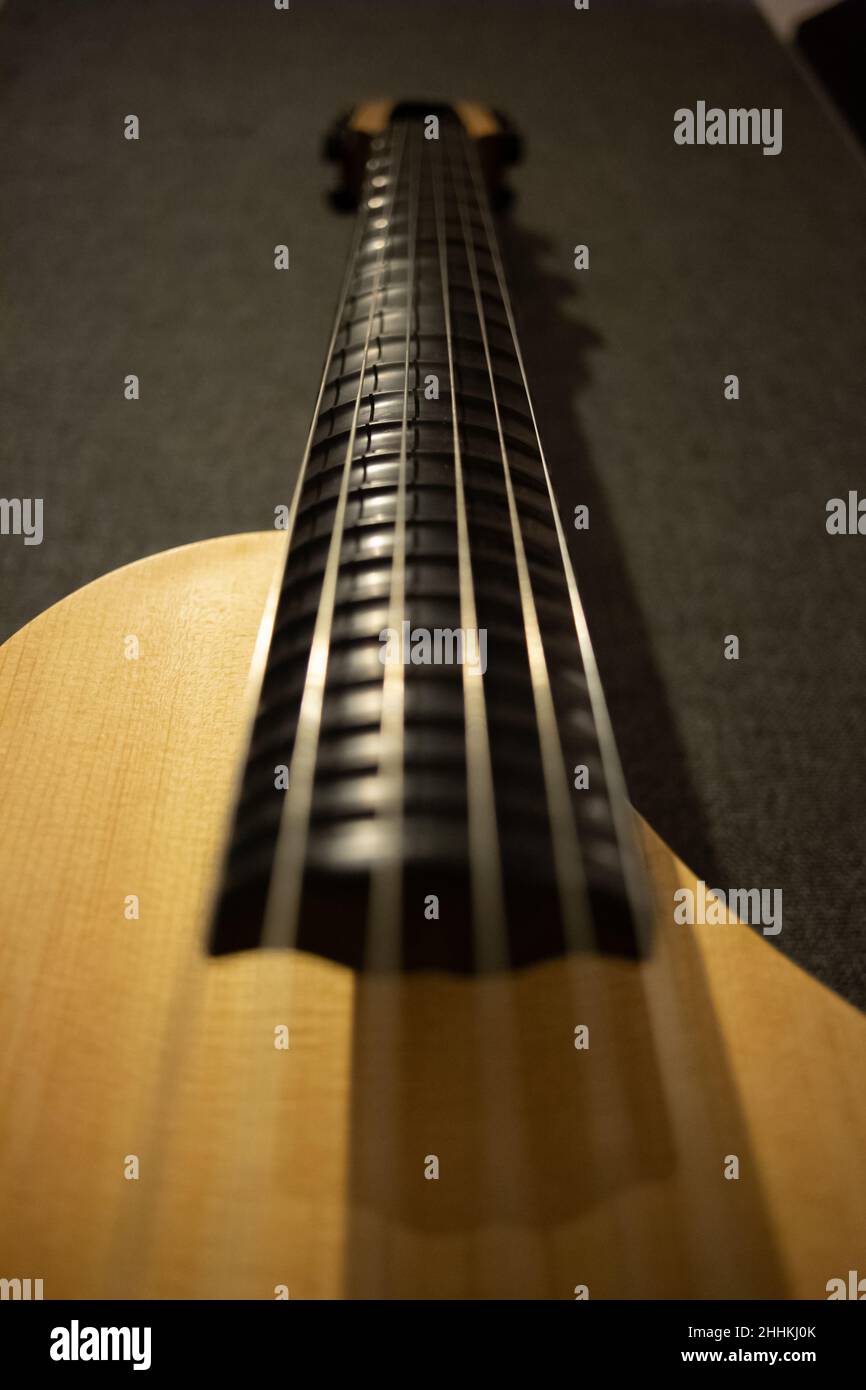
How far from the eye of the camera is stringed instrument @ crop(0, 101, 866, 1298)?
375 mm

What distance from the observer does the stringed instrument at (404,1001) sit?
0.38m

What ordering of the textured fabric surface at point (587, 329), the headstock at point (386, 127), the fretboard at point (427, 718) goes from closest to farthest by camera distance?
the fretboard at point (427, 718) → the textured fabric surface at point (587, 329) → the headstock at point (386, 127)

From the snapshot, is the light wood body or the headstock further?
the headstock

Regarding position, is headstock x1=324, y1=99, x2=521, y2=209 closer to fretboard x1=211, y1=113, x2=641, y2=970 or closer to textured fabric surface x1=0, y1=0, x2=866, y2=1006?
textured fabric surface x1=0, y1=0, x2=866, y2=1006

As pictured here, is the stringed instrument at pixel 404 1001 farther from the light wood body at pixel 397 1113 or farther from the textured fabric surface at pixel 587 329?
the textured fabric surface at pixel 587 329

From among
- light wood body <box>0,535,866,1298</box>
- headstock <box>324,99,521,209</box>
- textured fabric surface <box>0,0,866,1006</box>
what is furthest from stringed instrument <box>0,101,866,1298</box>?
headstock <box>324,99,521,209</box>

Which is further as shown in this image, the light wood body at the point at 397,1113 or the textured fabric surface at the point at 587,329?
the textured fabric surface at the point at 587,329

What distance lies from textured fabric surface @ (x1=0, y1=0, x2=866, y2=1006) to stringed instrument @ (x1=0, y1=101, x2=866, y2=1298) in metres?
0.31

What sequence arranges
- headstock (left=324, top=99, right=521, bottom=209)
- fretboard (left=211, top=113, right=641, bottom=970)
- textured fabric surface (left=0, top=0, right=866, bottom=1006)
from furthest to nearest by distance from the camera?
headstock (left=324, top=99, right=521, bottom=209) < textured fabric surface (left=0, top=0, right=866, bottom=1006) < fretboard (left=211, top=113, right=641, bottom=970)

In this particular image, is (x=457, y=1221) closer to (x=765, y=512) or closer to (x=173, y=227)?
(x=765, y=512)

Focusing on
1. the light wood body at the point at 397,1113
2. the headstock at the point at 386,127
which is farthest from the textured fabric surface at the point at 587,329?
the light wood body at the point at 397,1113

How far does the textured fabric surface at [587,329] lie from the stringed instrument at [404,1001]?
1.01 feet

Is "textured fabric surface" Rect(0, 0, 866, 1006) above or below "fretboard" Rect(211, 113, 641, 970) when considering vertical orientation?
above

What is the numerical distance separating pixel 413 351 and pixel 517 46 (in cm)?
129
